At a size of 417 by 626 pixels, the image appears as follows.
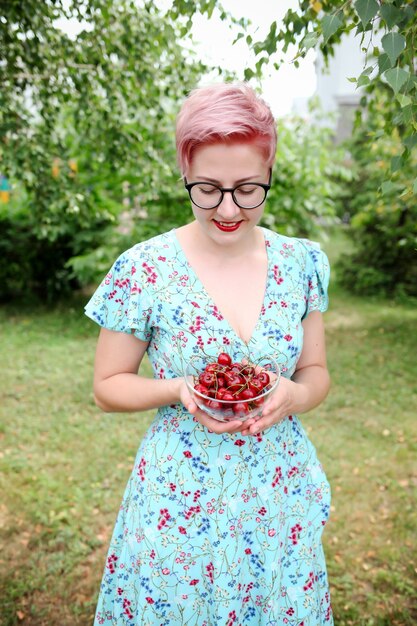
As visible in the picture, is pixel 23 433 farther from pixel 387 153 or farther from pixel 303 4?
pixel 387 153

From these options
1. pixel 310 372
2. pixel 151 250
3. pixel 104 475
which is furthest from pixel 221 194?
pixel 104 475

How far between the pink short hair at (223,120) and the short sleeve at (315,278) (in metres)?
0.42

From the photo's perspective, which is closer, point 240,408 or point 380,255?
point 240,408

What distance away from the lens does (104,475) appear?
4637 mm

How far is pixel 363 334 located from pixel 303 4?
6.35m

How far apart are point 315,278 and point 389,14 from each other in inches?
32.6

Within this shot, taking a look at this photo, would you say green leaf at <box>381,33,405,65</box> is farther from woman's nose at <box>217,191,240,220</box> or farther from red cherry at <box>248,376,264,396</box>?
red cherry at <box>248,376,264,396</box>

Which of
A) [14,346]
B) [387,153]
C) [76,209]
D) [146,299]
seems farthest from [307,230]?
[146,299]

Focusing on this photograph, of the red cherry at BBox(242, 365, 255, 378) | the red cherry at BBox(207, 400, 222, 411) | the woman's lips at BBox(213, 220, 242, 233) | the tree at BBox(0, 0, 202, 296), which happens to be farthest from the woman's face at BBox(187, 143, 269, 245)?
the tree at BBox(0, 0, 202, 296)

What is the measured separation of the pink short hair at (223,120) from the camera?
5.29 feet

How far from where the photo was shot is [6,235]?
30.1 feet

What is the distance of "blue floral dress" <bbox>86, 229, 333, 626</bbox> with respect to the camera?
181cm

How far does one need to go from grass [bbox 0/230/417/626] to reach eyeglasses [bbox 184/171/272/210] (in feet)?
8.05

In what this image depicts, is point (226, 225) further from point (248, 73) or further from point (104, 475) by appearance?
point (104, 475)
